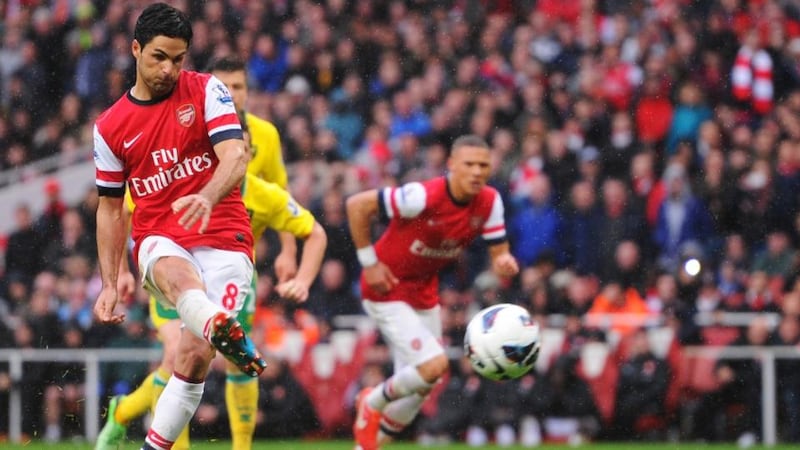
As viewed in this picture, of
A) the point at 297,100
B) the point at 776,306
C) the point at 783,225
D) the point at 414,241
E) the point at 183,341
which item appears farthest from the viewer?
the point at 297,100

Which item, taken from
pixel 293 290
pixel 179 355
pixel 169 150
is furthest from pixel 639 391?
pixel 169 150

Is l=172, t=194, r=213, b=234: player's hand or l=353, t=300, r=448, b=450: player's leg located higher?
l=172, t=194, r=213, b=234: player's hand

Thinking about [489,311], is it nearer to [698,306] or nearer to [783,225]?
[698,306]

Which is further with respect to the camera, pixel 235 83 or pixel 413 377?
pixel 413 377

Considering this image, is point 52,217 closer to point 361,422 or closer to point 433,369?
point 361,422

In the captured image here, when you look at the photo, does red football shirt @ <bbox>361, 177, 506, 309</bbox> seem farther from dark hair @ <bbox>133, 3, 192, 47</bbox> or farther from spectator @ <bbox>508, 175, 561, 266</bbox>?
spectator @ <bbox>508, 175, 561, 266</bbox>

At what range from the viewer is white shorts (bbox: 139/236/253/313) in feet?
27.3

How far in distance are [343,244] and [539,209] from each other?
6.73 feet

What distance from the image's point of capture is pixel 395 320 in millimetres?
11656

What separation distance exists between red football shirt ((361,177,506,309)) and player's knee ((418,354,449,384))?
610 millimetres

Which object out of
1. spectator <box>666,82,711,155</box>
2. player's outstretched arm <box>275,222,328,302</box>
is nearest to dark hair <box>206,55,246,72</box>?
player's outstretched arm <box>275,222,328,302</box>

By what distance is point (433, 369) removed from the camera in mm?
11289

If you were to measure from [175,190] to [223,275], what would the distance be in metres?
0.49

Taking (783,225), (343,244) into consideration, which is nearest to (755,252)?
(783,225)
